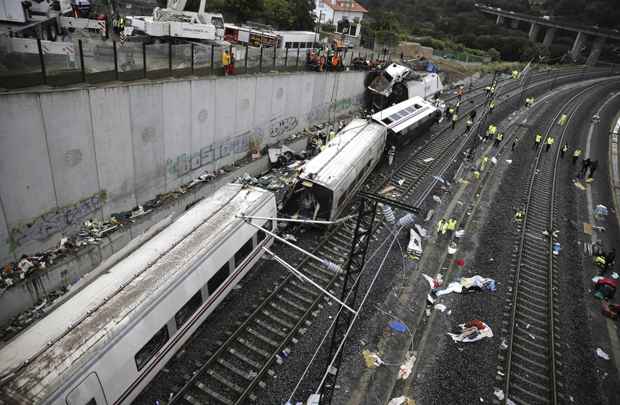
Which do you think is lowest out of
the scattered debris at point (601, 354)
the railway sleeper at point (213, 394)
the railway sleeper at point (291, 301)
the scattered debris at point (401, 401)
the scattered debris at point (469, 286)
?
the railway sleeper at point (213, 394)

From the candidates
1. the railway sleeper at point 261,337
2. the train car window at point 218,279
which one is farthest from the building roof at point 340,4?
the railway sleeper at point 261,337

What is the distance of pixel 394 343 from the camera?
10977mm

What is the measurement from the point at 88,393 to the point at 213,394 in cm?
290

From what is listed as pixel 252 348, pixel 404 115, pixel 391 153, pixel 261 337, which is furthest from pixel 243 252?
pixel 404 115

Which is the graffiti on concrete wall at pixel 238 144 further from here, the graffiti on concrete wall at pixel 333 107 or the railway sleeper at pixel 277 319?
the railway sleeper at pixel 277 319

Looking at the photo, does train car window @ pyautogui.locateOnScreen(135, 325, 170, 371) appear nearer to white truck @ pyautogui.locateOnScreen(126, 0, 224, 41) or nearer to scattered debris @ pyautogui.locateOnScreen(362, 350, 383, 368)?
scattered debris @ pyautogui.locateOnScreen(362, 350, 383, 368)

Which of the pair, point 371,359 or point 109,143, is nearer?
point 371,359

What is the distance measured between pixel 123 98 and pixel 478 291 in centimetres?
1407

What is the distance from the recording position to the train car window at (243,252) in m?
11.5

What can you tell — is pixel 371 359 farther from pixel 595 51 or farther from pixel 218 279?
pixel 595 51

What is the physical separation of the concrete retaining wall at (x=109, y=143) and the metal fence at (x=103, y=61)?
25.2 inches

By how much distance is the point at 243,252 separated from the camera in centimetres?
1174

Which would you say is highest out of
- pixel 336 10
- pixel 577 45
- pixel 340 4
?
pixel 340 4

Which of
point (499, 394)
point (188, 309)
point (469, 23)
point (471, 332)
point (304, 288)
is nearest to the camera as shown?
point (188, 309)
